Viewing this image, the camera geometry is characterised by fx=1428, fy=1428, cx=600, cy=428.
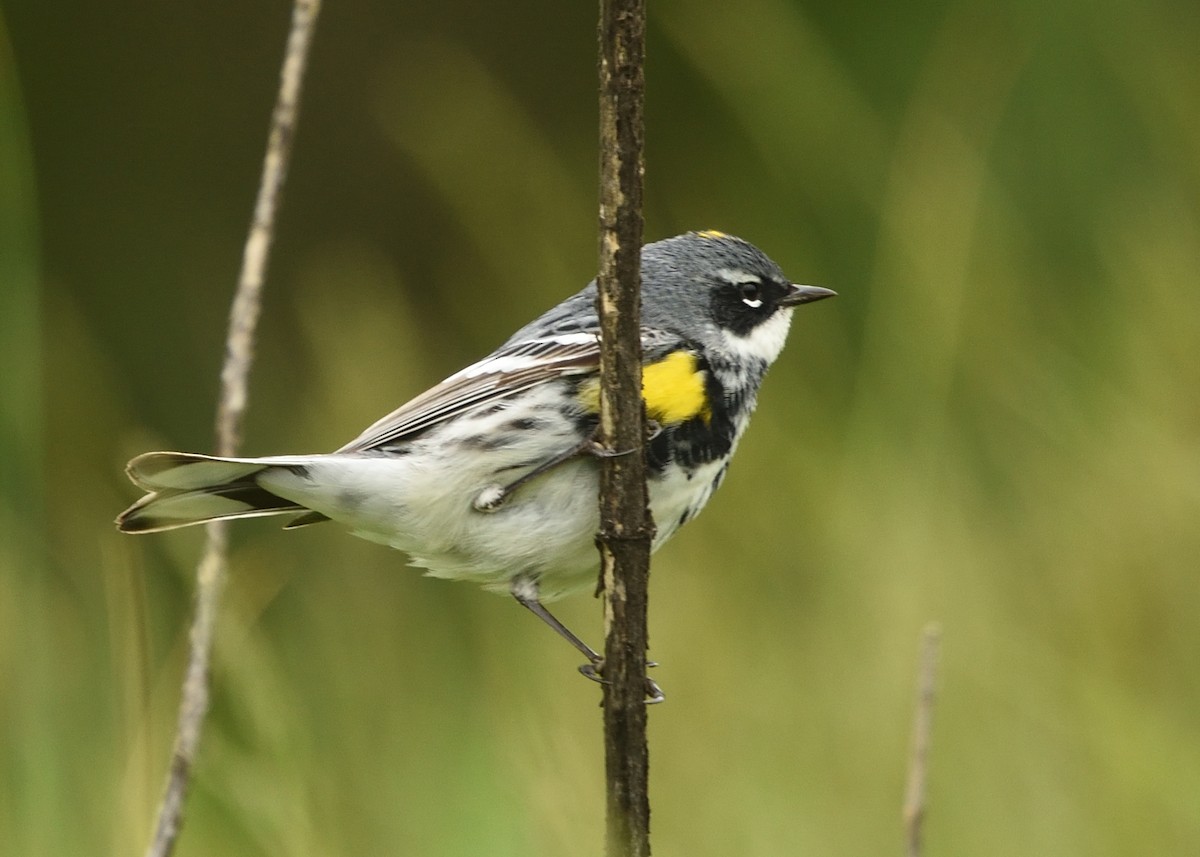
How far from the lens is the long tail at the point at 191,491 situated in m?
2.55

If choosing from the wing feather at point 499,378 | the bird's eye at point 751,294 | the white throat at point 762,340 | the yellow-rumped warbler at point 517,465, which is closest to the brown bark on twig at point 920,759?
the yellow-rumped warbler at point 517,465

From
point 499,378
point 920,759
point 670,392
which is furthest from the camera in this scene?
point 499,378

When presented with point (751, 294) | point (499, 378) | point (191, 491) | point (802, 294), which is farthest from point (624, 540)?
point (802, 294)

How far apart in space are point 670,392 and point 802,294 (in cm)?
64

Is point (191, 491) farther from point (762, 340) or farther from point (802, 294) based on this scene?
point (802, 294)

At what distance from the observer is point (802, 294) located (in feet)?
10.3

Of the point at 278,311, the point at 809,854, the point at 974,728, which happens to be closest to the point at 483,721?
the point at 809,854

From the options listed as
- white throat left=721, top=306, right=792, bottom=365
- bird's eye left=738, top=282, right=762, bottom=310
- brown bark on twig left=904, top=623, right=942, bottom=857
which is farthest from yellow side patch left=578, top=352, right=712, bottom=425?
brown bark on twig left=904, top=623, right=942, bottom=857

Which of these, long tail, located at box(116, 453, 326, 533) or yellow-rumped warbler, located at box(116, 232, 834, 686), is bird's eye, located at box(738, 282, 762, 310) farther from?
long tail, located at box(116, 453, 326, 533)

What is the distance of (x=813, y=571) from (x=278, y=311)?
303cm

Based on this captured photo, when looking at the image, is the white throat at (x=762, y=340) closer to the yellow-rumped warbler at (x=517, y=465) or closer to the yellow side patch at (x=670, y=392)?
the yellow-rumped warbler at (x=517, y=465)

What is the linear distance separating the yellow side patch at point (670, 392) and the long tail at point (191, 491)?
563 millimetres

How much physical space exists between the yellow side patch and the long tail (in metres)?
0.56

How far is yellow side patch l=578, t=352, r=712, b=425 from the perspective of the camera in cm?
261
